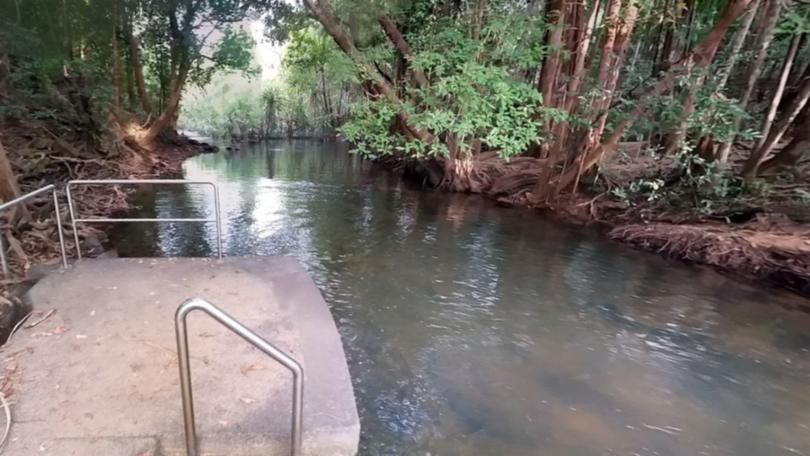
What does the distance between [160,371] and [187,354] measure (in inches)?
52.4

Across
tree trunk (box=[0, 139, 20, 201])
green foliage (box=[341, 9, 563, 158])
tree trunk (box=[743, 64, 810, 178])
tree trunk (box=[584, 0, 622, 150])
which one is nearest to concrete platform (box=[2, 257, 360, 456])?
tree trunk (box=[0, 139, 20, 201])

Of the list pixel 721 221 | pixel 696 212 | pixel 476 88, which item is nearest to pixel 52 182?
pixel 476 88

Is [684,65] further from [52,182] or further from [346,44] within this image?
[52,182]

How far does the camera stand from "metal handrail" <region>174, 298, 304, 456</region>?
1883 millimetres

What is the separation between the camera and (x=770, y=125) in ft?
28.6

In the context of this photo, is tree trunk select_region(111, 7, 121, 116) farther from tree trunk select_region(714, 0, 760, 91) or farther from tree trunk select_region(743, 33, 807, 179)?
tree trunk select_region(743, 33, 807, 179)

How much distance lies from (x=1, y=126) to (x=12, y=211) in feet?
18.8

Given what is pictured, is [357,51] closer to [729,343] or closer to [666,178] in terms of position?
[666,178]

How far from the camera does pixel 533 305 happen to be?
5770 millimetres

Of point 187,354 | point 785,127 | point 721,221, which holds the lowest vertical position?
point 721,221

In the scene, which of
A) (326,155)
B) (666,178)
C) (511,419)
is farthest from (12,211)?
(326,155)

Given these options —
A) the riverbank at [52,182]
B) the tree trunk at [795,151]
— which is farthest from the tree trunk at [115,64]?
the tree trunk at [795,151]

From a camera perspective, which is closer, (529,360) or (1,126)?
(529,360)

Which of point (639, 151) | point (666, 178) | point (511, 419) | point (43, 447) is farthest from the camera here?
point (639, 151)
